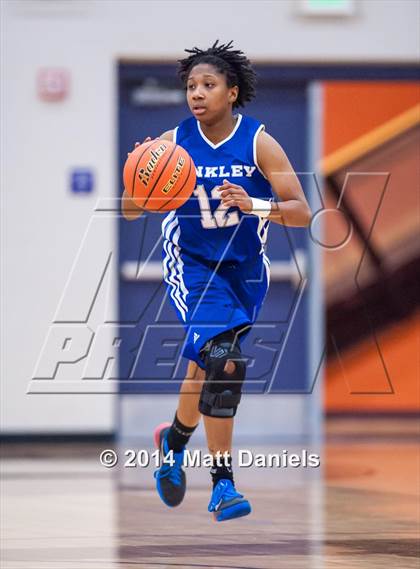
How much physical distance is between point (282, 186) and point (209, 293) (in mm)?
546

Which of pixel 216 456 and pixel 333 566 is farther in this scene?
pixel 216 456

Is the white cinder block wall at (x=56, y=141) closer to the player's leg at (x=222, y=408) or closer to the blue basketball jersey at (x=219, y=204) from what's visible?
the blue basketball jersey at (x=219, y=204)

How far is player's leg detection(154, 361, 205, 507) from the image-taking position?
6148 mm

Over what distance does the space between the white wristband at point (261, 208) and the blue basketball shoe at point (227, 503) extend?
1089 millimetres

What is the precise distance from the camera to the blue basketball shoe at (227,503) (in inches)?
221

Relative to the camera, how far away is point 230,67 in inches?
235

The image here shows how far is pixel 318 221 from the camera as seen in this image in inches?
459

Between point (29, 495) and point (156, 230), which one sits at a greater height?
point (156, 230)

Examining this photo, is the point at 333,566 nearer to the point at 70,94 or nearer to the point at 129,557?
the point at 129,557

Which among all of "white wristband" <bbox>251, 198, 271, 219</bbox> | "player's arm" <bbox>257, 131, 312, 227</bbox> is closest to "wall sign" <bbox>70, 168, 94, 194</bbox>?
"player's arm" <bbox>257, 131, 312, 227</bbox>

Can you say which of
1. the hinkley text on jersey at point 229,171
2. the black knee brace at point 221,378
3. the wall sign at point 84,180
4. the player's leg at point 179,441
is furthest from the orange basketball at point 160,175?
the wall sign at point 84,180

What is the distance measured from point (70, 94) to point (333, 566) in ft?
20.3

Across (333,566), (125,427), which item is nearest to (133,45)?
(125,427)

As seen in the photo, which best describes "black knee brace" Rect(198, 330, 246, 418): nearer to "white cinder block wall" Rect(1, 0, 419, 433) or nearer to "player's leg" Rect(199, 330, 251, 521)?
"player's leg" Rect(199, 330, 251, 521)
